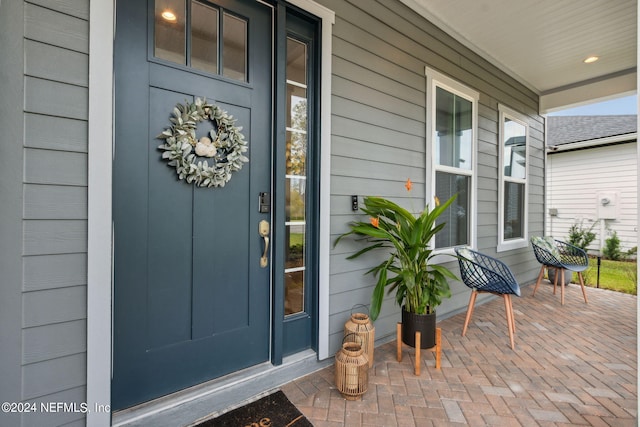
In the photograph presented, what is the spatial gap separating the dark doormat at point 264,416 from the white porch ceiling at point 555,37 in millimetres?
3388

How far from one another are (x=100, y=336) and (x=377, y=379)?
1658mm

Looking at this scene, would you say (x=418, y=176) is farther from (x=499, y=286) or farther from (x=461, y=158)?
(x=499, y=286)

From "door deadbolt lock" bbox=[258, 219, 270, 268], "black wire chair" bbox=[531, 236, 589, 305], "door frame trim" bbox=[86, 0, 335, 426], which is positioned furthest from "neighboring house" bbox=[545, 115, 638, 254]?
"door frame trim" bbox=[86, 0, 335, 426]

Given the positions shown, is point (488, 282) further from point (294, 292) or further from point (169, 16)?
point (169, 16)

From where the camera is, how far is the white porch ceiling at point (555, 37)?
9.16 feet

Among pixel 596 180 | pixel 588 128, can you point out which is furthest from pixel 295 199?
pixel 588 128

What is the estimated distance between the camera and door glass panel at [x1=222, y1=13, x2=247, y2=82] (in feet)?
5.85

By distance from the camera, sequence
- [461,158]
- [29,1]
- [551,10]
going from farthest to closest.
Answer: [461,158] < [551,10] < [29,1]

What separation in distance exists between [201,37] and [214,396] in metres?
2.09

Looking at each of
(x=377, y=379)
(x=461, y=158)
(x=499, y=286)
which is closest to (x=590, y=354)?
(x=499, y=286)

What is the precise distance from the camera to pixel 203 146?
1.64 meters

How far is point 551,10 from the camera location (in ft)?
9.28

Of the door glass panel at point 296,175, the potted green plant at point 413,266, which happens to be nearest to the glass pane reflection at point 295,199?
the door glass panel at point 296,175

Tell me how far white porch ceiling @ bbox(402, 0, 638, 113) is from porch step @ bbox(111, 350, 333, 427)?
325cm
